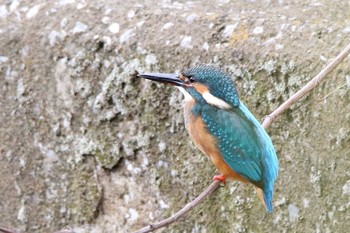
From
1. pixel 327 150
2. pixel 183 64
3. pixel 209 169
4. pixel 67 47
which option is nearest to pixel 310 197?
pixel 327 150

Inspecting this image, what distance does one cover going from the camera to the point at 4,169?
473cm

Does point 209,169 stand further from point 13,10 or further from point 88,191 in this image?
point 13,10

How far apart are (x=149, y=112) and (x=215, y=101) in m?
0.58

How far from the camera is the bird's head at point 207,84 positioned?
12.8ft

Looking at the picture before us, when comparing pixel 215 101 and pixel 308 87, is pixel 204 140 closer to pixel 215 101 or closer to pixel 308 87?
pixel 215 101

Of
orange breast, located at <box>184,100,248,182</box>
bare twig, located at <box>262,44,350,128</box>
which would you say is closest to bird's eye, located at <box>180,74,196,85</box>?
orange breast, located at <box>184,100,248,182</box>

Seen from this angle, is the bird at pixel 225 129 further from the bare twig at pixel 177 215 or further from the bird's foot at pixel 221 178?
the bare twig at pixel 177 215

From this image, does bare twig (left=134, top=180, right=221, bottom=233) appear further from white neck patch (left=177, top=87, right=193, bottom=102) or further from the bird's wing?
white neck patch (left=177, top=87, right=193, bottom=102)

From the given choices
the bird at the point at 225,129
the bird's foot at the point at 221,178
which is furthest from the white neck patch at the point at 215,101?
the bird's foot at the point at 221,178

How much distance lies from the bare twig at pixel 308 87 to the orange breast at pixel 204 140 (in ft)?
→ 0.92

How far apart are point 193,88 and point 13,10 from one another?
1331mm

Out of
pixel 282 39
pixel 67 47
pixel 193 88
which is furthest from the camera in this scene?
pixel 67 47

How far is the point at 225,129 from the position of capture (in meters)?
4.02

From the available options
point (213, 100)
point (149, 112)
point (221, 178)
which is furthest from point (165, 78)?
point (149, 112)
